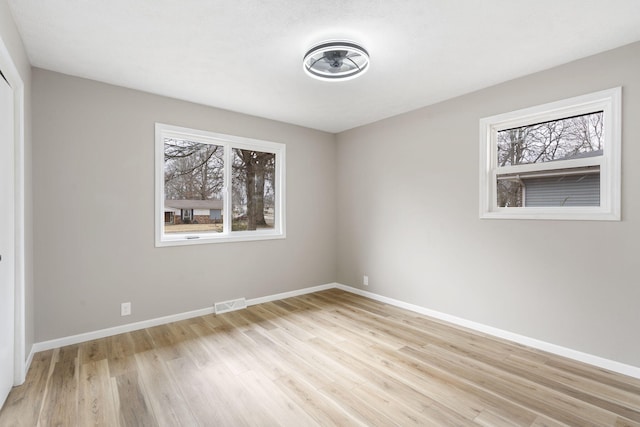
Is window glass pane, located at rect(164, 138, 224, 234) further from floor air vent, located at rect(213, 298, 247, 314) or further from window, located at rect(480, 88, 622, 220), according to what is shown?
window, located at rect(480, 88, 622, 220)

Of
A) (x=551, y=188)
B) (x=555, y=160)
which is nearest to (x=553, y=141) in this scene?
(x=555, y=160)

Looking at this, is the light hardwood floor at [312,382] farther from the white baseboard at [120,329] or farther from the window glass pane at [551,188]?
the window glass pane at [551,188]

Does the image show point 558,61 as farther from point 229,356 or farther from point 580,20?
point 229,356

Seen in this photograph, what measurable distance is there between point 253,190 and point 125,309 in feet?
6.84

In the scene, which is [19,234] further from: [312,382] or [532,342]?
[532,342]

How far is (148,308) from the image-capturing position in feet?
11.0

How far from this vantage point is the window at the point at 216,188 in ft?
11.8

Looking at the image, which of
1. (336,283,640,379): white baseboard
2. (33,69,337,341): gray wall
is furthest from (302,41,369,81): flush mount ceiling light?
(336,283,640,379): white baseboard

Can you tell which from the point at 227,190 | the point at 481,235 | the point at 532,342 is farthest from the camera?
the point at 227,190

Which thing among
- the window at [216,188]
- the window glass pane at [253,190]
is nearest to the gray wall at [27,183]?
the window at [216,188]

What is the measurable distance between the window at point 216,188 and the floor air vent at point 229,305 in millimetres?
796

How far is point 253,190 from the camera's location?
4.37m

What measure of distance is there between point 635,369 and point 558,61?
2604 millimetres

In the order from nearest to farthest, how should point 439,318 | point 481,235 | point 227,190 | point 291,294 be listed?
point 481,235 < point 439,318 < point 227,190 < point 291,294
